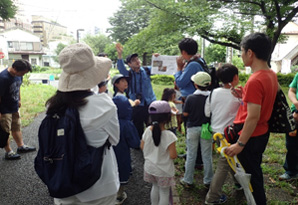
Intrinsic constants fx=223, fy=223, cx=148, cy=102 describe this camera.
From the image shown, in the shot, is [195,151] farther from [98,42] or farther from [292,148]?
[98,42]

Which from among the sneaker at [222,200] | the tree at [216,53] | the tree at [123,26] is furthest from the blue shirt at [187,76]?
the tree at [216,53]

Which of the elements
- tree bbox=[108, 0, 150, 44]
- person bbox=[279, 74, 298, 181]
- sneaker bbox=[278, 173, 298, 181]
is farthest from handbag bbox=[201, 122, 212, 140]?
tree bbox=[108, 0, 150, 44]

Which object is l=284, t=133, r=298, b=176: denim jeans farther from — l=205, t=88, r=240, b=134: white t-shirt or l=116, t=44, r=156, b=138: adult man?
l=116, t=44, r=156, b=138: adult man

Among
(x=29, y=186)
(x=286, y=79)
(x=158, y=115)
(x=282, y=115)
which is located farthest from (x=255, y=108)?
(x=286, y=79)

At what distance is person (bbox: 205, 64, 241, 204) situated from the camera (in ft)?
8.39

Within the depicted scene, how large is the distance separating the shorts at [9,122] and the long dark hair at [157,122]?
280 cm

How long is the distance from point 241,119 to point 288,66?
3105 cm

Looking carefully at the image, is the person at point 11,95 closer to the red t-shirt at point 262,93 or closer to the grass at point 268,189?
the grass at point 268,189

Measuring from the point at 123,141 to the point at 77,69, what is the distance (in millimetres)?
1684

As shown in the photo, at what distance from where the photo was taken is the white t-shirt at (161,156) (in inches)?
93.1

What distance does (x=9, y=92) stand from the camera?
3945 mm

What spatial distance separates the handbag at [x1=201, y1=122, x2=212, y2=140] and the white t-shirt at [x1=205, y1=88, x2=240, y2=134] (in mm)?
203

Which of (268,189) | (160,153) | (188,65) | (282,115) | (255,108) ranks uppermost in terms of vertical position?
(188,65)

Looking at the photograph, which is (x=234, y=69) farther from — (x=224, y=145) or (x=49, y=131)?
(x=49, y=131)
